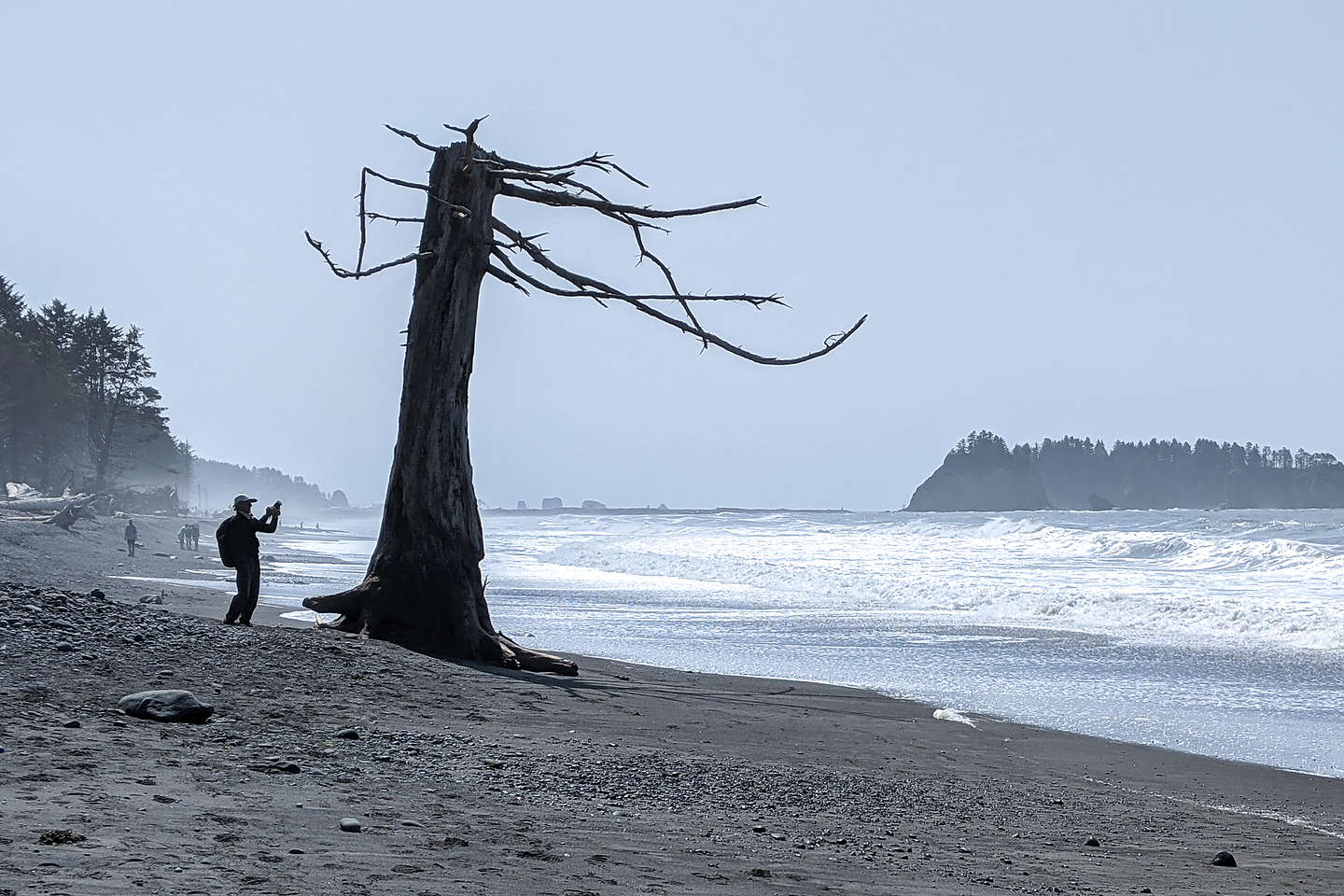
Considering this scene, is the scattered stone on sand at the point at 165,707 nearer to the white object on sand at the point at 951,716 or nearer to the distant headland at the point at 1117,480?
the white object on sand at the point at 951,716

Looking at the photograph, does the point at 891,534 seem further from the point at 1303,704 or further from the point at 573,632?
the point at 1303,704

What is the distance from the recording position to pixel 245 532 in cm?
1138

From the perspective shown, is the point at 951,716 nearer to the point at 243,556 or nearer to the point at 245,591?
the point at 245,591

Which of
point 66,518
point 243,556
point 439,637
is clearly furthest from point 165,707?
point 66,518

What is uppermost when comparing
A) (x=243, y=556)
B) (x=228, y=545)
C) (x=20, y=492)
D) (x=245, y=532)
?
(x=20, y=492)

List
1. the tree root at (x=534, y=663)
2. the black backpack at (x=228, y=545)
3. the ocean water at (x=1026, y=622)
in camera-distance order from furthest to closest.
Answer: the black backpack at (x=228, y=545) → the ocean water at (x=1026, y=622) → the tree root at (x=534, y=663)

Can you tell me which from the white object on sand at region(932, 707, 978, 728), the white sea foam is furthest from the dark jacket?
the white sea foam

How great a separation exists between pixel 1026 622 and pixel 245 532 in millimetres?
13389

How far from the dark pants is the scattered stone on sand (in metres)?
4.90

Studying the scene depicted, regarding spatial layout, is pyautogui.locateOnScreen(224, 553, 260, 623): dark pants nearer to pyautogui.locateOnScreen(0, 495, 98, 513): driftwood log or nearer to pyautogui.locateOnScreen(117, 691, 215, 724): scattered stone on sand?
pyautogui.locateOnScreen(117, 691, 215, 724): scattered stone on sand

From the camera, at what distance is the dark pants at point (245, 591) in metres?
11.1

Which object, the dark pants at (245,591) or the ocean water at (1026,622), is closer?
the ocean water at (1026,622)

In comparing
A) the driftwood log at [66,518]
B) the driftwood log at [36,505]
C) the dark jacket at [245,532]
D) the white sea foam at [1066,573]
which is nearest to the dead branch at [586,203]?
the dark jacket at [245,532]

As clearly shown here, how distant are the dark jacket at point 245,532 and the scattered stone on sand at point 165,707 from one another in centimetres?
504
